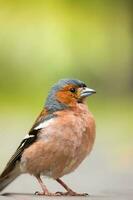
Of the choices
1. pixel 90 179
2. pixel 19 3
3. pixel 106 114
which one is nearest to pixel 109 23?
pixel 19 3

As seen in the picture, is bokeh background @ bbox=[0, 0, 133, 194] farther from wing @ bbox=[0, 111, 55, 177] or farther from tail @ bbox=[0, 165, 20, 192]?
wing @ bbox=[0, 111, 55, 177]

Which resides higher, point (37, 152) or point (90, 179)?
point (37, 152)

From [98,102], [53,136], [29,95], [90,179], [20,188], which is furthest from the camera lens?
[29,95]

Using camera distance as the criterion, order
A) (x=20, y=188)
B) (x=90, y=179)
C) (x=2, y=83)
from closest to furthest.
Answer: (x=20, y=188) < (x=90, y=179) < (x=2, y=83)

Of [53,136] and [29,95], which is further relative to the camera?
[29,95]

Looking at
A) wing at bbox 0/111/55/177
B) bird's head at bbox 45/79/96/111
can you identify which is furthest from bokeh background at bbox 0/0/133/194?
bird's head at bbox 45/79/96/111

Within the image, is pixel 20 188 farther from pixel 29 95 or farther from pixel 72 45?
pixel 72 45

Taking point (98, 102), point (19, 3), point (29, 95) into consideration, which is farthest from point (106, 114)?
point (19, 3)

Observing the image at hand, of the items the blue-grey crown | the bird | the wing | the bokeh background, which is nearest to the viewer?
the bird
